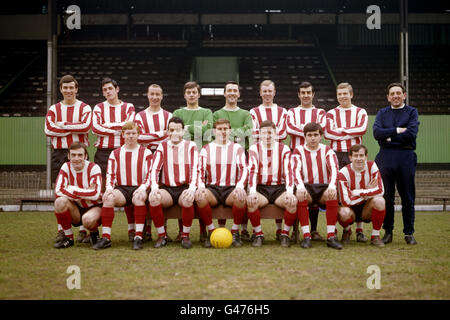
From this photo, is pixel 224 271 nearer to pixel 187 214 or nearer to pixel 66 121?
pixel 187 214

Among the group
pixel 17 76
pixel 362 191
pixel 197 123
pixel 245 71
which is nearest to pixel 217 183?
pixel 197 123

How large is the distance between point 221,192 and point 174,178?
514 mm

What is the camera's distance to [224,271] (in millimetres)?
3795

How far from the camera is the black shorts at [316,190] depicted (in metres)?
5.07

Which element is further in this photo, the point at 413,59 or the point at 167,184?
the point at 413,59

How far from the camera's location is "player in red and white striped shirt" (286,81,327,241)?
225 inches

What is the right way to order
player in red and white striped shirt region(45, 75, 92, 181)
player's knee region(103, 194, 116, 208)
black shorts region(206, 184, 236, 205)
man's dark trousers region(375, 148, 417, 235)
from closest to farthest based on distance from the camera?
player's knee region(103, 194, 116, 208) < black shorts region(206, 184, 236, 205) < man's dark trousers region(375, 148, 417, 235) < player in red and white striped shirt region(45, 75, 92, 181)

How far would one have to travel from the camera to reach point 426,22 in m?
19.8

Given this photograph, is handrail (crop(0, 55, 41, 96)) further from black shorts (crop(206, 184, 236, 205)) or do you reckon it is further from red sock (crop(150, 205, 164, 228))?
black shorts (crop(206, 184, 236, 205))

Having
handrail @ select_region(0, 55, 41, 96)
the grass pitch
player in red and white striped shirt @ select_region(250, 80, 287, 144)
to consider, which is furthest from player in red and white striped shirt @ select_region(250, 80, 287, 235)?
handrail @ select_region(0, 55, 41, 96)

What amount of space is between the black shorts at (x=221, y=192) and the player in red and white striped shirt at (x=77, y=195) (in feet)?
3.81
